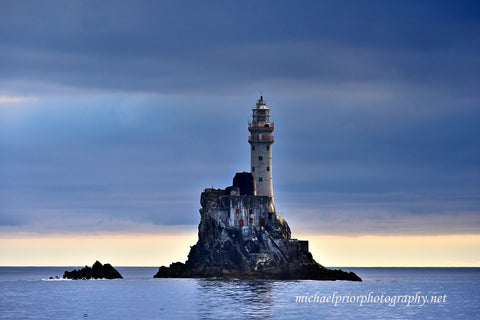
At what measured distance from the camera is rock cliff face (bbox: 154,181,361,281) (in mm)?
166875

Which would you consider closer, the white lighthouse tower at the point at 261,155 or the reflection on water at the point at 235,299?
the reflection on water at the point at 235,299

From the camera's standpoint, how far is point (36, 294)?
158m

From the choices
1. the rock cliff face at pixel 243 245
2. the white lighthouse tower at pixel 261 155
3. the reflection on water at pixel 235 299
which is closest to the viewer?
the reflection on water at pixel 235 299

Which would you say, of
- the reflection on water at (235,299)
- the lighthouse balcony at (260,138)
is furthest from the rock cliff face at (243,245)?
the lighthouse balcony at (260,138)

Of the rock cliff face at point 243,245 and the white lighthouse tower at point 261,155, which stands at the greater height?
the white lighthouse tower at point 261,155

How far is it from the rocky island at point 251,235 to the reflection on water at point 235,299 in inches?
117

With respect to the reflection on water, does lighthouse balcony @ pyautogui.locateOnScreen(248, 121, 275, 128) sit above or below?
above

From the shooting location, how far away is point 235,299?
130750mm

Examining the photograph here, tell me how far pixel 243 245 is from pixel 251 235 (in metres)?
2.52

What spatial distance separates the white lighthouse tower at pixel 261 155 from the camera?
576ft

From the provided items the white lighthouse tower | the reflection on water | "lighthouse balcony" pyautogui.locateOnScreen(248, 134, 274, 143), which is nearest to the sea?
the reflection on water

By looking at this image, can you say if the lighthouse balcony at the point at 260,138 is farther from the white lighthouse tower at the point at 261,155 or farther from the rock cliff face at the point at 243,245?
the rock cliff face at the point at 243,245

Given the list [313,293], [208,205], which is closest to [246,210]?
[208,205]

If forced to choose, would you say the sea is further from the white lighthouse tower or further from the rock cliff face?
the white lighthouse tower
